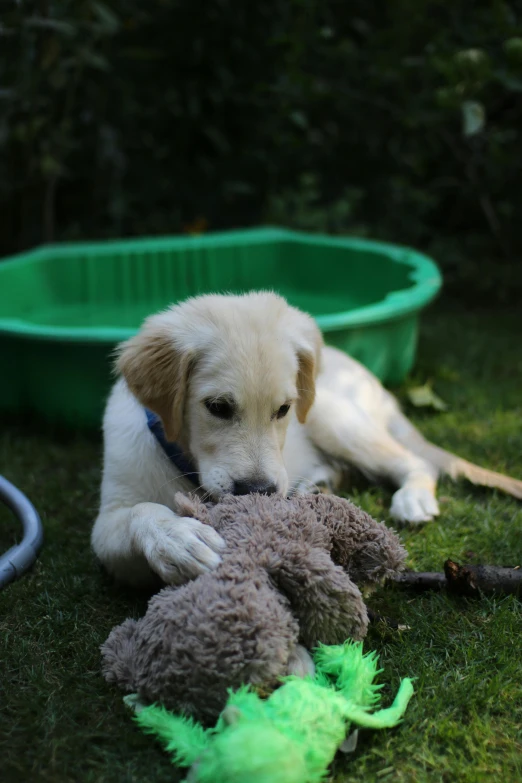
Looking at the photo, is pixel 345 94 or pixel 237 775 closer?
pixel 237 775

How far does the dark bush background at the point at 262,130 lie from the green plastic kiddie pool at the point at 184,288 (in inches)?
38.5

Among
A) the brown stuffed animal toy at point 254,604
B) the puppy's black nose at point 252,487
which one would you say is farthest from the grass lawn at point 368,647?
the puppy's black nose at point 252,487

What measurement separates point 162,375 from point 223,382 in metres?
0.23

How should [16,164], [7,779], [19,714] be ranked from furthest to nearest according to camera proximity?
[16,164] < [19,714] < [7,779]

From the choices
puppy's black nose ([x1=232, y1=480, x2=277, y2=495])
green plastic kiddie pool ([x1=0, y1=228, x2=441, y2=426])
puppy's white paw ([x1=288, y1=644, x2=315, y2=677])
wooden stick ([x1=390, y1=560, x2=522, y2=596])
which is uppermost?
puppy's black nose ([x1=232, y1=480, x2=277, y2=495])

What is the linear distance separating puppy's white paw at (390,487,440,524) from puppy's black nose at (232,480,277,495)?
0.87 metres

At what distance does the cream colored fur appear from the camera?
243 cm

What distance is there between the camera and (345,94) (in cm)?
678

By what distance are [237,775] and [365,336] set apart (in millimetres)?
3017

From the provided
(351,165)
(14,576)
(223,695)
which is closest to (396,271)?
(351,165)

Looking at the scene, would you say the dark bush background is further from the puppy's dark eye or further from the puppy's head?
the puppy's dark eye

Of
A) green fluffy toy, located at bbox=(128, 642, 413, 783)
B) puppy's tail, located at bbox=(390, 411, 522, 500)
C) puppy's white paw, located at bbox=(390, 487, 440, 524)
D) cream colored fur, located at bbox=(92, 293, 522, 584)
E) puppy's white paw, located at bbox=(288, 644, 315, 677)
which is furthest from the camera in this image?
puppy's tail, located at bbox=(390, 411, 522, 500)

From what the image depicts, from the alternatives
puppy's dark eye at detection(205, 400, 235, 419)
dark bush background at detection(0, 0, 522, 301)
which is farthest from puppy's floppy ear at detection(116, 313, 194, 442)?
dark bush background at detection(0, 0, 522, 301)

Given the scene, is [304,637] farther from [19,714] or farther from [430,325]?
[430,325]
